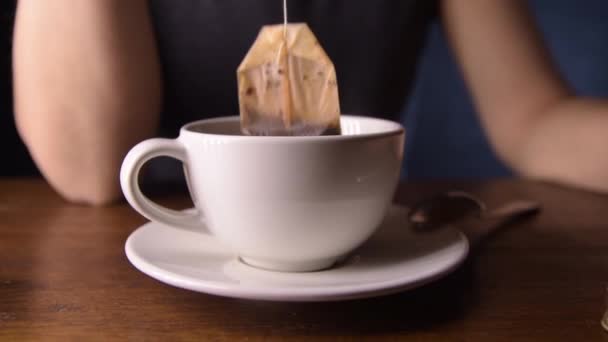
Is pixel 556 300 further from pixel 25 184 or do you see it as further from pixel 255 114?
pixel 25 184

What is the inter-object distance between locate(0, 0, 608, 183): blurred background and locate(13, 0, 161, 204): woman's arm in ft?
3.70

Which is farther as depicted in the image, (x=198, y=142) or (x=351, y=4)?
(x=351, y=4)

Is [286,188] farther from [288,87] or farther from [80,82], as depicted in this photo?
[80,82]

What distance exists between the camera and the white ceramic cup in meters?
0.41

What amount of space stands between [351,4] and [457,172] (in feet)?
3.58

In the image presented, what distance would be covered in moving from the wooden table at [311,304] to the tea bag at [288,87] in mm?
142

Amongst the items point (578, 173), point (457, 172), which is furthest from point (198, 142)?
point (457, 172)

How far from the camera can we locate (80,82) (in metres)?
0.88

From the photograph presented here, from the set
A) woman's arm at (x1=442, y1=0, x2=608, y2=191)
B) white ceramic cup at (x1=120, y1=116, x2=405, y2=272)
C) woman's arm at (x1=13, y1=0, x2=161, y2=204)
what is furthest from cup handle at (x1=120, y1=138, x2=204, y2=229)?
woman's arm at (x1=442, y1=0, x2=608, y2=191)

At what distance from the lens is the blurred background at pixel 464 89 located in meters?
1.90

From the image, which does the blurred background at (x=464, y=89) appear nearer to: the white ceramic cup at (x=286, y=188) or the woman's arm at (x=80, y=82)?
the woman's arm at (x=80, y=82)

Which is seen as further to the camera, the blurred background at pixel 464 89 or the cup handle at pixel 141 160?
the blurred background at pixel 464 89

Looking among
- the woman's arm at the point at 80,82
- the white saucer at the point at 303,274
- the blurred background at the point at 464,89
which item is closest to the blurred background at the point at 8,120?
the woman's arm at the point at 80,82

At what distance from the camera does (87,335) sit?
1.18 feet
